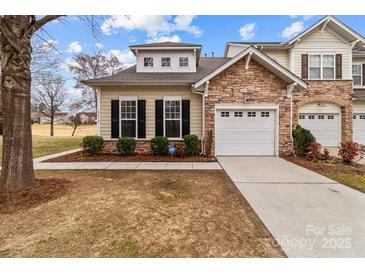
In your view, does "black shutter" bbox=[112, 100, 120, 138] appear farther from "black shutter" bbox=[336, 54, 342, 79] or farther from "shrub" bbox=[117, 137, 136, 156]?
"black shutter" bbox=[336, 54, 342, 79]

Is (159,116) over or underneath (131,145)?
over

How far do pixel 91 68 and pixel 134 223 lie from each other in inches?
1000

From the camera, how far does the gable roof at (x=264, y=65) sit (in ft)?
29.2

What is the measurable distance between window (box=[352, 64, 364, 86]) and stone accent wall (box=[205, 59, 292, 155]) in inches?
295

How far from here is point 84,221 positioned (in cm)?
342

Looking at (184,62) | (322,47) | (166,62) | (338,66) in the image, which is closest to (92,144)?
(166,62)

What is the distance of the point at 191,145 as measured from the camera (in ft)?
31.0

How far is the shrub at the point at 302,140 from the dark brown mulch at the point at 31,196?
9392mm

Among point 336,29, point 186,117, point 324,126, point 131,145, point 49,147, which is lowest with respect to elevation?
point 49,147

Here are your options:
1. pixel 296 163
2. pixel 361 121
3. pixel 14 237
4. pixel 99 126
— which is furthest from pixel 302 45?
pixel 14 237

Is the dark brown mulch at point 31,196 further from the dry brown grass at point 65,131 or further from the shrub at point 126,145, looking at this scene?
the dry brown grass at point 65,131

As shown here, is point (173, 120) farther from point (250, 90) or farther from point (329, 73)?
point (329, 73)

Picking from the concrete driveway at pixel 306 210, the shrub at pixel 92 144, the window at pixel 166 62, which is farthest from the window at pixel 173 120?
the concrete driveway at pixel 306 210

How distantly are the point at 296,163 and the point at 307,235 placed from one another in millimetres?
5845
